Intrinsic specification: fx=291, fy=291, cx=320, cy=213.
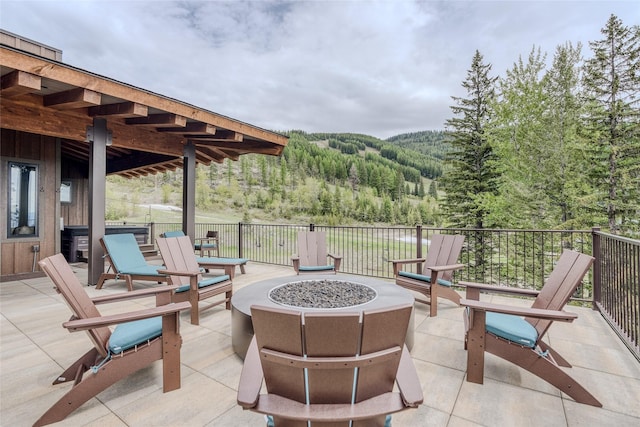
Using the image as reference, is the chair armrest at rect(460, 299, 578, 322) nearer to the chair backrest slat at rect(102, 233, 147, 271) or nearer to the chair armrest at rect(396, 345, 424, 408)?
the chair armrest at rect(396, 345, 424, 408)

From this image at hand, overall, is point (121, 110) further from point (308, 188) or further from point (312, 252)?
point (308, 188)

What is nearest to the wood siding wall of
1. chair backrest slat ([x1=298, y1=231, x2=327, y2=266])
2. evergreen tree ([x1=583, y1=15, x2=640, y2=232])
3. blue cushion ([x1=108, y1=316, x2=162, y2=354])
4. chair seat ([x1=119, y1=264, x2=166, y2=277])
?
chair seat ([x1=119, y1=264, x2=166, y2=277])

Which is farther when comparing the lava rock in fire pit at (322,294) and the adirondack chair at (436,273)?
the adirondack chair at (436,273)

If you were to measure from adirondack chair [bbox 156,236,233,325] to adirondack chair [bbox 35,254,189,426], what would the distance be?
101 cm

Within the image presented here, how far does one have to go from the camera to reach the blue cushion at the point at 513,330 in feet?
6.66

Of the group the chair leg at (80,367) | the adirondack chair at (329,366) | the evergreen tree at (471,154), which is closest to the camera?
the adirondack chair at (329,366)

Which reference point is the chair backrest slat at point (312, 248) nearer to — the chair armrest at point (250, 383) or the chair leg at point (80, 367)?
the chair leg at point (80, 367)

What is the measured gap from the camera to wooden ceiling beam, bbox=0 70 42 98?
3.28 meters

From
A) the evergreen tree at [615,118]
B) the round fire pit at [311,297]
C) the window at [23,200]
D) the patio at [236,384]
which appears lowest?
the patio at [236,384]

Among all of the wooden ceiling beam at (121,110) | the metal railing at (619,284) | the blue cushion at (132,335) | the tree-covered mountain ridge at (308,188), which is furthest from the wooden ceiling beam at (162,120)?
the tree-covered mountain ridge at (308,188)

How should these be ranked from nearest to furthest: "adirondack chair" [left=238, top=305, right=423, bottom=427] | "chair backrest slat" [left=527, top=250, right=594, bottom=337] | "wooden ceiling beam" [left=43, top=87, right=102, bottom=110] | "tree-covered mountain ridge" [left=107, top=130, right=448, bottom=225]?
"adirondack chair" [left=238, top=305, right=423, bottom=427]
"chair backrest slat" [left=527, top=250, right=594, bottom=337]
"wooden ceiling beam" [left=43, top=87, right=102, bottom=110]
"tree-covered mountain ridge" [left=107, top=130, right=448, bottom=225]

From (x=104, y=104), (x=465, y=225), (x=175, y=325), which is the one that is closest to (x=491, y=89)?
(x=465, y=225)

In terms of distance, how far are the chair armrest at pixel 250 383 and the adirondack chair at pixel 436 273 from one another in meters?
2.65

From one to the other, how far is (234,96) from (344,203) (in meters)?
15.5
